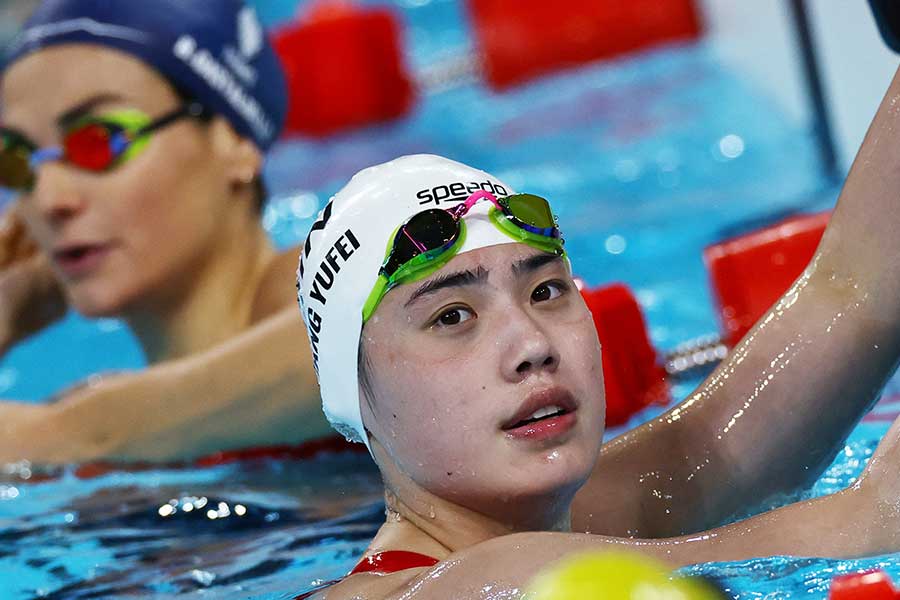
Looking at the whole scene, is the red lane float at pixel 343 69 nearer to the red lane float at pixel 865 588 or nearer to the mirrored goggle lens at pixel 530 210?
the mirrored goggle lens at pixel 530 210

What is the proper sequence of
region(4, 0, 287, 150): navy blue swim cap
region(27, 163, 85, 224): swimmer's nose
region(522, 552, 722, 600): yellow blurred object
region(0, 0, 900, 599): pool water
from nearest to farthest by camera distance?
region(522, 552, 722, 600): yellow blurred object < region(0, 0, 900, 599): pool water < region(27, 163, 85, 224): swimmer's nose < region(4, 0, 287, 150): navy blue swim cap

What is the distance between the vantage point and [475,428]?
6.43 feet

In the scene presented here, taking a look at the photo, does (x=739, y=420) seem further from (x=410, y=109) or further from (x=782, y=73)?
(x=410, y=109)

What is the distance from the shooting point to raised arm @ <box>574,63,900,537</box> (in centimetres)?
227

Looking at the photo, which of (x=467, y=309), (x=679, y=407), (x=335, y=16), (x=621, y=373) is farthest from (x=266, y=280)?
(x=335, y=16)

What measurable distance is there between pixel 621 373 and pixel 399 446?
4.78 ft

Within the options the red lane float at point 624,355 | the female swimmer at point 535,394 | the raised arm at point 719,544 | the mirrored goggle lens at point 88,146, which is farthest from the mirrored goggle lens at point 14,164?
the raised arm at point 719,544

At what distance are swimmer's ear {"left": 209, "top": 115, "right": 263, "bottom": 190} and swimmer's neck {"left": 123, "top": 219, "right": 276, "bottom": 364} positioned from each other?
0.50 ft

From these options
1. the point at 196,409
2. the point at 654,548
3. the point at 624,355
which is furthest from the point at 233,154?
the point at 654,548

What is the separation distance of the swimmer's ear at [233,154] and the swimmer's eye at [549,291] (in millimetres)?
1808

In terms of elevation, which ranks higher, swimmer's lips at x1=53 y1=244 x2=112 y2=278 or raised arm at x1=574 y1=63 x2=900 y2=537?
swimmer's lips at x1=53 y1=244 x2=112 y2=278

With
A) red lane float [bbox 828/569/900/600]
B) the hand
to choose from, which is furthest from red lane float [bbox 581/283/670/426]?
red lane float [bbox 828/569/900/600]

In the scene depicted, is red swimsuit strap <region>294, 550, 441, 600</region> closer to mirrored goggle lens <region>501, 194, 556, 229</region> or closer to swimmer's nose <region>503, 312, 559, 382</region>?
swimmer's nose <region>503, 312, 559, 382</region>

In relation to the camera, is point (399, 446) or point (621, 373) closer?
point (399, 446)
